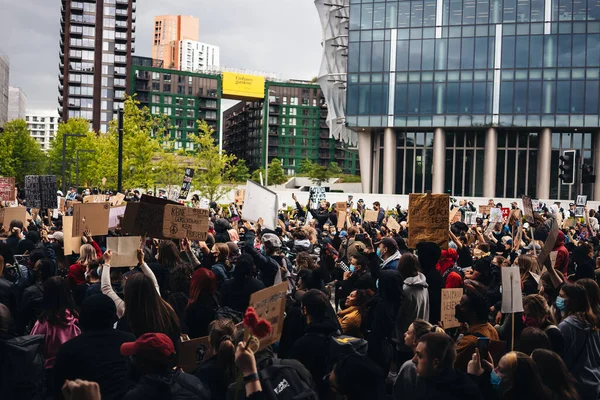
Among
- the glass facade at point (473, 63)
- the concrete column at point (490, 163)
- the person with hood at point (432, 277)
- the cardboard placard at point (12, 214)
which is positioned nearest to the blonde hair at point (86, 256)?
the person with hood at point (432, 277)

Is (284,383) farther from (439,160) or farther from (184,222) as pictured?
(439,160)

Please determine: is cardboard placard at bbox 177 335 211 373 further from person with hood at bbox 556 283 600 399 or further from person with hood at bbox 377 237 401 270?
person with hood at bbox 377 237 401 270

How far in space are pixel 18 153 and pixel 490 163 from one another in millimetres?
63112

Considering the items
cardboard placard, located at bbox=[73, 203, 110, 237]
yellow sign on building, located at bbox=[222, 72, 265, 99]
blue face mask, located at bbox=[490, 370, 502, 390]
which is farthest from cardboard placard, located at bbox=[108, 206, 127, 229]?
yellow sign on building, located at bbox=[222, 72, 265, 99]

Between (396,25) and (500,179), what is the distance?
59.6 ft

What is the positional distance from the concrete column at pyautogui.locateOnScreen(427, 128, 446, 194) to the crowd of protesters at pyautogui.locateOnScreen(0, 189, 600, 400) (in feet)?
184

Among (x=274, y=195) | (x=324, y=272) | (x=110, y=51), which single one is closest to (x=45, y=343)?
(x=324, y=272)

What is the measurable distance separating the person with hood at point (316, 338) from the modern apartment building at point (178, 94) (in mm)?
135582

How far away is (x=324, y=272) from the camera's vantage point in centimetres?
1021

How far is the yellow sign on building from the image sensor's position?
139 metres

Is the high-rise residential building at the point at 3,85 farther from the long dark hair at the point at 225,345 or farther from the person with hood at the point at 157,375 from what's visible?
the person with hood at the point at 157,375

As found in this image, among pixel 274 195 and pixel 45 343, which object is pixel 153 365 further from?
pixel 274 195

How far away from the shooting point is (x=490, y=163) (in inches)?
2534

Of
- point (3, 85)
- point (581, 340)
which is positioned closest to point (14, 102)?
point (3, 85)
